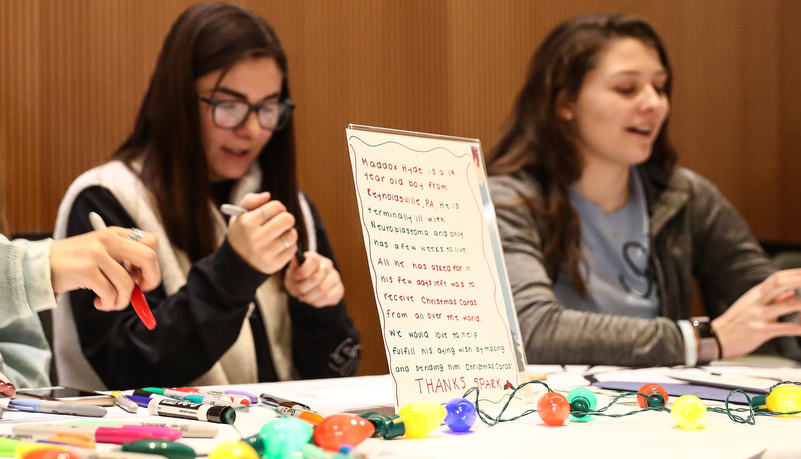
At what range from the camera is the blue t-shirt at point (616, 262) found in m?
1.69

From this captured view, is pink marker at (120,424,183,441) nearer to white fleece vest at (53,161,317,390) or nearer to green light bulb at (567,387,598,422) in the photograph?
green light bulb at (567,387,598,422)

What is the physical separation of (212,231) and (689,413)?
104cm

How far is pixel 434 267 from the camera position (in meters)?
0.81

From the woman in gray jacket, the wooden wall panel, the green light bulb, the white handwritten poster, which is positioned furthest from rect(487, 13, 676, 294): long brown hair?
the green light bulb

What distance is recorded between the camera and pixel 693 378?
1.06 metres

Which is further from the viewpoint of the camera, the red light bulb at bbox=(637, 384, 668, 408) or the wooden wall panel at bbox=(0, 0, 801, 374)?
the wooden wall panel at bbox=(0, 0, 801, 374)

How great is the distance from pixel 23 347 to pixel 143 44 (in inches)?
37.1

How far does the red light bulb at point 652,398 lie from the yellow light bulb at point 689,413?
0.29 feet

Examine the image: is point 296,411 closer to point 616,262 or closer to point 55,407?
point 55,407

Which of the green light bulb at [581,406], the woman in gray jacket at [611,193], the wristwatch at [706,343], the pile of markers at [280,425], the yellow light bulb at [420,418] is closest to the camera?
the pile of markers at [280,425]

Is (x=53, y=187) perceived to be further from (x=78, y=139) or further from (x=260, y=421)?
(x=260, y=421)

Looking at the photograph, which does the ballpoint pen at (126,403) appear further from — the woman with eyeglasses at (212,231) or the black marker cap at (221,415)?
the woman with eyeglasses at (212,231)

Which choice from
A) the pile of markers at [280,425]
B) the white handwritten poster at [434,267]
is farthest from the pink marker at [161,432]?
the white handwritten poster at [434,267]

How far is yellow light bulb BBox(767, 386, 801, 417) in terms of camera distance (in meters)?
0.75
